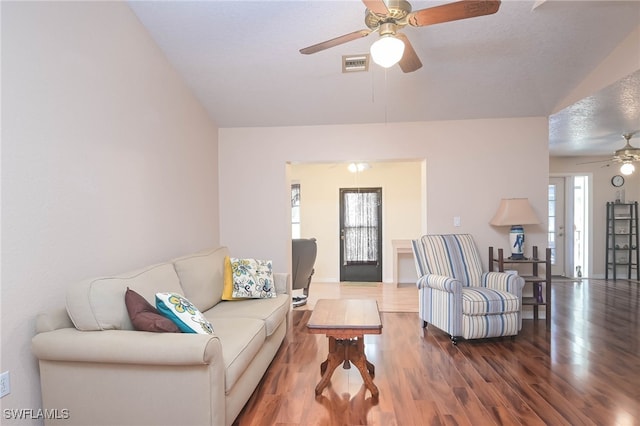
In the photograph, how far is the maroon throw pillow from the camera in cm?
175

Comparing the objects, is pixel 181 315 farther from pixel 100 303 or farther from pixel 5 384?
pixel 5 384

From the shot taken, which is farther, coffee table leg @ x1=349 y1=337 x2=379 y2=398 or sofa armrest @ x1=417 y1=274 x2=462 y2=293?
sofa armrest @ x1=417 y1=274 x2=462 y2=293

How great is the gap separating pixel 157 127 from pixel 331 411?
2.69 meters

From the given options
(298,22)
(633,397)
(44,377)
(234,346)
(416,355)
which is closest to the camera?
(44,377)

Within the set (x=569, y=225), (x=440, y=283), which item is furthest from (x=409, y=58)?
(x=569, y=225)

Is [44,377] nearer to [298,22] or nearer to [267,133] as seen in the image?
[298,22]

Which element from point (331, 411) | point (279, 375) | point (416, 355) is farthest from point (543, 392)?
point (279, 375)

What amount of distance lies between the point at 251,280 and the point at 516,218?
2.93 metres

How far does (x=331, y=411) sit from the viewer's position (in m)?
2.05

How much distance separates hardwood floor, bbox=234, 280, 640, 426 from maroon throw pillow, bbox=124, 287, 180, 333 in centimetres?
75

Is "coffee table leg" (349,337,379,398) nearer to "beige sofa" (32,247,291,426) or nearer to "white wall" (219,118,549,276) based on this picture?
"beige sofa" (32,247,291,426)

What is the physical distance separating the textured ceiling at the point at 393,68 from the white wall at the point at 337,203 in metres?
2.38

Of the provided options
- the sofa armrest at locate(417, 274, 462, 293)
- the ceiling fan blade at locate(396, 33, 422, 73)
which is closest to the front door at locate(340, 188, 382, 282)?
the sofa armrest at locate(417, 274, 462, 293)

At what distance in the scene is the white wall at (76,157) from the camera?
172cm
